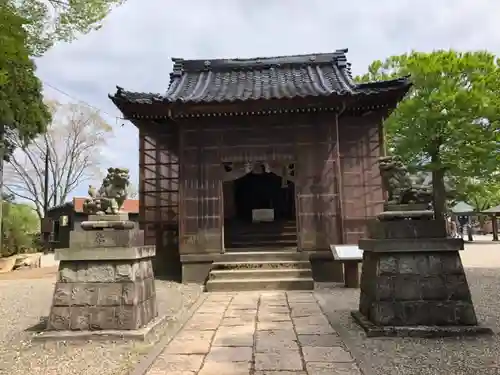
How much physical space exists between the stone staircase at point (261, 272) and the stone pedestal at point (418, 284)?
357 cm

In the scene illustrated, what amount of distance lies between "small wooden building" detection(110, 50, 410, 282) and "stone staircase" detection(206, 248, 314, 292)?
0.39 m

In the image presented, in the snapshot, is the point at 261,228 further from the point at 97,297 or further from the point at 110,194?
the point at 97,297

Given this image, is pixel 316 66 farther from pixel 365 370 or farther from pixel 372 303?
pixel 365 370

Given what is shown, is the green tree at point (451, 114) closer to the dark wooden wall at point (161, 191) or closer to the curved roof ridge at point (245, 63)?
the curved roof ridge at point (245, 63)

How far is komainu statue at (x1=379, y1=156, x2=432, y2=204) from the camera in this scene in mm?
5309

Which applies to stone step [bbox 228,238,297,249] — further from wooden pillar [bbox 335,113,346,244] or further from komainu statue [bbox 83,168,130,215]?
komainu statue [bbox 83,168,130,215]

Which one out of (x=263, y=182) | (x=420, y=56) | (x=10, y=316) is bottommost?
(x=10, y=316)

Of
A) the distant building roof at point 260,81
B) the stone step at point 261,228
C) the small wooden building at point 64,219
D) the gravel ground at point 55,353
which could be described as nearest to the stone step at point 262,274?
the gravel ground at point 55,353

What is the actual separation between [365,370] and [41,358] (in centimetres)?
323

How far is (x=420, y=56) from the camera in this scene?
16.2m

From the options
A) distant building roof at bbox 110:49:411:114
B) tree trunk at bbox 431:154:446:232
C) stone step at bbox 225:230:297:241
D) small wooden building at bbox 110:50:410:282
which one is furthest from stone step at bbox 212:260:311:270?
tree trunk at bbox 431:154:446:232

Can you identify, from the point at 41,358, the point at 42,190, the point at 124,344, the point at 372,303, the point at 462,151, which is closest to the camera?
the point at 41,358

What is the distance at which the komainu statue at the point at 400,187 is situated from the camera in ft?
17.4

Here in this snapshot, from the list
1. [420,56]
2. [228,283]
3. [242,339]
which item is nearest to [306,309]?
[242,339]
